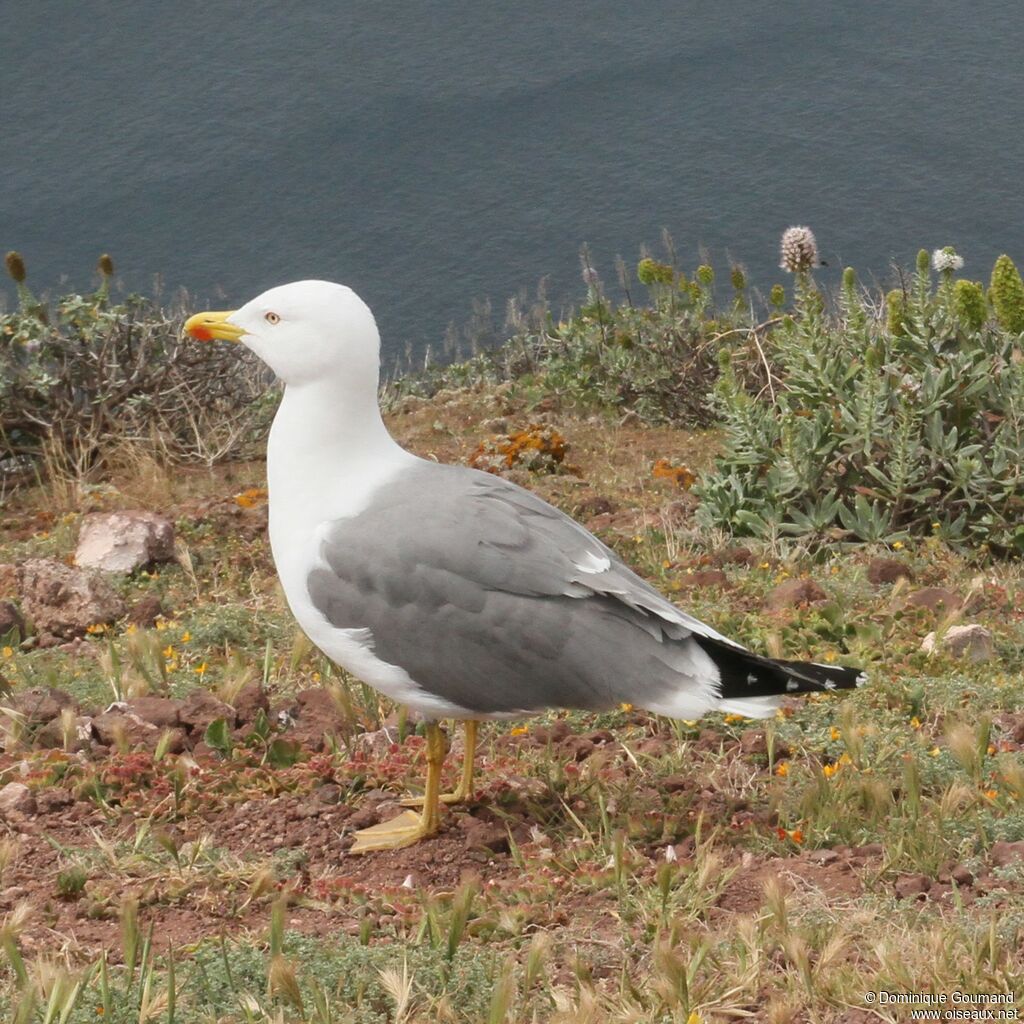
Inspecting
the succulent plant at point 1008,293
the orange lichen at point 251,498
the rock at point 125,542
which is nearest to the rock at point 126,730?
the rock at point 125,542

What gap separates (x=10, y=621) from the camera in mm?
6172

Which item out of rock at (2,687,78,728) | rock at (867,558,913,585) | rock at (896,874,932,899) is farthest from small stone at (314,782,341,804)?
rock at (867,558,913,585)

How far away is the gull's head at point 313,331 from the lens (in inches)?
168

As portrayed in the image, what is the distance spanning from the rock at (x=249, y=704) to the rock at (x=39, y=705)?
0.54 metres

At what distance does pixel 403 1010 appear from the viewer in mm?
3164

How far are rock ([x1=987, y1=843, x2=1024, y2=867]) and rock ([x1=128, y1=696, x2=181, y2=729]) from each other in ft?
7.99

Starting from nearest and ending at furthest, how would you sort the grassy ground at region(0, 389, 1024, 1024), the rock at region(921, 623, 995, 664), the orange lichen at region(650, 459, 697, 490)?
the grassy ground at region(0, 389, 1024, 1024) → the rock at region(921, 623, 995, 664) → the orange lichen at region(650, 459, 697, 490)

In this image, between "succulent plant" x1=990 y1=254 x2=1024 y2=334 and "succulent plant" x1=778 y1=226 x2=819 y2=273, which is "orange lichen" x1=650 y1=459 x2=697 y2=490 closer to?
"succulent plant" x1=778 y1=226 x2=819 y2=273

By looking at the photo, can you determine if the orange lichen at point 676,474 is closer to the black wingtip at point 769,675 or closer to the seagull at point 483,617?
the seagull at point 483,617

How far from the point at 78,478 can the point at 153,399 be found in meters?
0.72

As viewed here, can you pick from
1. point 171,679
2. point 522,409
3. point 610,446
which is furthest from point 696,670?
point 522,409

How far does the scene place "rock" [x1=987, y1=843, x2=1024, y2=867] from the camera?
379 centimetres

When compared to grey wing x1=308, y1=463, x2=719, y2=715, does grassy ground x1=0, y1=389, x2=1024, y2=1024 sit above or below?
below

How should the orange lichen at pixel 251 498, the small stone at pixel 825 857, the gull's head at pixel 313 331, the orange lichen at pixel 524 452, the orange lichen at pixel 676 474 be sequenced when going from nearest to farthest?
the small stone at pixel 825 857
the gull's head at pixel 313 331
the orange lichen at pixel 251 498
the orange lichen at pixel 676 474
the orange lichen at pixel 524 452
